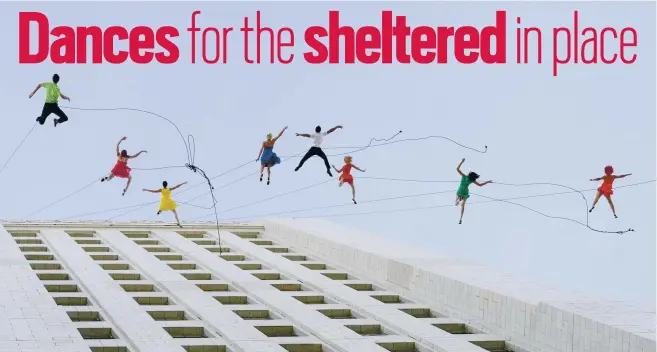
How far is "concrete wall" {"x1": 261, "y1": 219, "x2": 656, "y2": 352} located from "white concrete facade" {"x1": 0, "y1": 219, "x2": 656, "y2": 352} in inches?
1.5

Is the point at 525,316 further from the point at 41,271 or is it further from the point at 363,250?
the point at 41,271

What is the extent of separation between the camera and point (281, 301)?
3994 centimetres

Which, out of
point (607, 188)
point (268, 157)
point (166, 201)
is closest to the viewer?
point (607, 188)

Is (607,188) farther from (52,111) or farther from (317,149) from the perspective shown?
(52,111)

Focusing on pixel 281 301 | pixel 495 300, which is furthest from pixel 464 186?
pixel 281 301

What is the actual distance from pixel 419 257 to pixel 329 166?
7.66 metres

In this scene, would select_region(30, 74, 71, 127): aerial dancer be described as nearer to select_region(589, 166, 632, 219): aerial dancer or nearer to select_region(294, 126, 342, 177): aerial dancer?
select_region(294, 126, 342, 177): aerial dancer

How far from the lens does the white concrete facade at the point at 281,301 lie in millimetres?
32688

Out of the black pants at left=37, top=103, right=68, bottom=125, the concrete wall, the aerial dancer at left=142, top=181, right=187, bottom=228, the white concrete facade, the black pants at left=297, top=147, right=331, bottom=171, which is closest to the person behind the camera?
the concrete wall

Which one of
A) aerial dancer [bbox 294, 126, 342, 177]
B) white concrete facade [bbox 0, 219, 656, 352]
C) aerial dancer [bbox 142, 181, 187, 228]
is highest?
aerial dancer [bbox 294, 126, 342, 177]

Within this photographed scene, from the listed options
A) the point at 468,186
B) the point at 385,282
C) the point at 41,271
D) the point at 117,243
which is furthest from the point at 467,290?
the point at 117,243

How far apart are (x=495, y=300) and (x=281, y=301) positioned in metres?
6.55

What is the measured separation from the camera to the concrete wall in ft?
102

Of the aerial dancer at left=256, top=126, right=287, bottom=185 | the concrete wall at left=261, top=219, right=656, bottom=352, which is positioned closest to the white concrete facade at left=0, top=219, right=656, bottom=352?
the concrete wall at left=261, top=219, right=656, bottom=352
